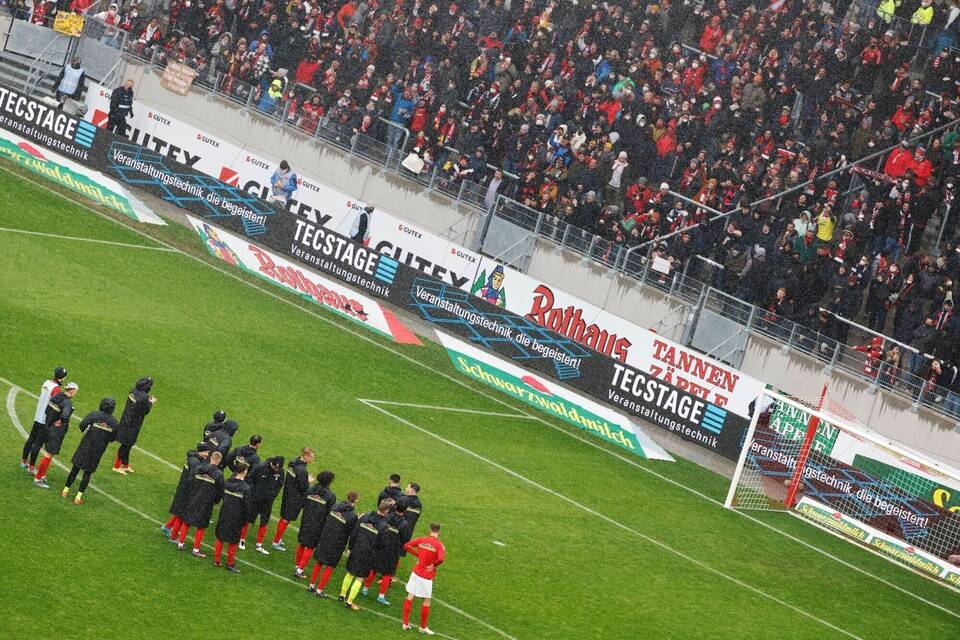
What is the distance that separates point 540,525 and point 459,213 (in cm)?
1382

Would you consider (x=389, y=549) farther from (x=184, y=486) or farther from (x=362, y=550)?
(x=184, y=486)

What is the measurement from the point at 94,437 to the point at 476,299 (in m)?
14.8

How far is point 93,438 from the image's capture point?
60.5ft

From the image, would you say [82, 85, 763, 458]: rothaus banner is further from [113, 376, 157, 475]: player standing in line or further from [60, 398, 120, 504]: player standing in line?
[60, 398, 120, 504]: player standing in line

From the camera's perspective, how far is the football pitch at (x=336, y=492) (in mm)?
17391

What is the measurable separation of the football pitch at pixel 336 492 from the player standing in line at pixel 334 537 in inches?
17.8

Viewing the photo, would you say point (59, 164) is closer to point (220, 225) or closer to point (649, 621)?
point (220, 225)

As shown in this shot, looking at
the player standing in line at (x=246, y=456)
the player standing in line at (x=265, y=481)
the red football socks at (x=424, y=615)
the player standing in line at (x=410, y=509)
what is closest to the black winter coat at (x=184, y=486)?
the player standing in line at (x=246, y=456)

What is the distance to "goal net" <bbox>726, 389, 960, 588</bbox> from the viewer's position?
24875 millimetres

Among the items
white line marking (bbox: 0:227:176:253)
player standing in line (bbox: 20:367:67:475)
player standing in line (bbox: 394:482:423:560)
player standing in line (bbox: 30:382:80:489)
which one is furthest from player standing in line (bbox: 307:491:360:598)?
white line marking (bbox: 0:227:176:253)

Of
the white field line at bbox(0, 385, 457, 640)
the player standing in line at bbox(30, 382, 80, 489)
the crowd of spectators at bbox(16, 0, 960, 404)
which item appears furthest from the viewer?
the crowd of spectators at bbox(16, 0, 960, 404)

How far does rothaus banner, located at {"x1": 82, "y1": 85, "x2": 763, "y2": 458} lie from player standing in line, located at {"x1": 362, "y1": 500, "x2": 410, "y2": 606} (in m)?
11.8

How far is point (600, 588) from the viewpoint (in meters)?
21.3

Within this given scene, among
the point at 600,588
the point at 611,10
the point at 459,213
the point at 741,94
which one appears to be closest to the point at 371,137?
the point at 459,213
